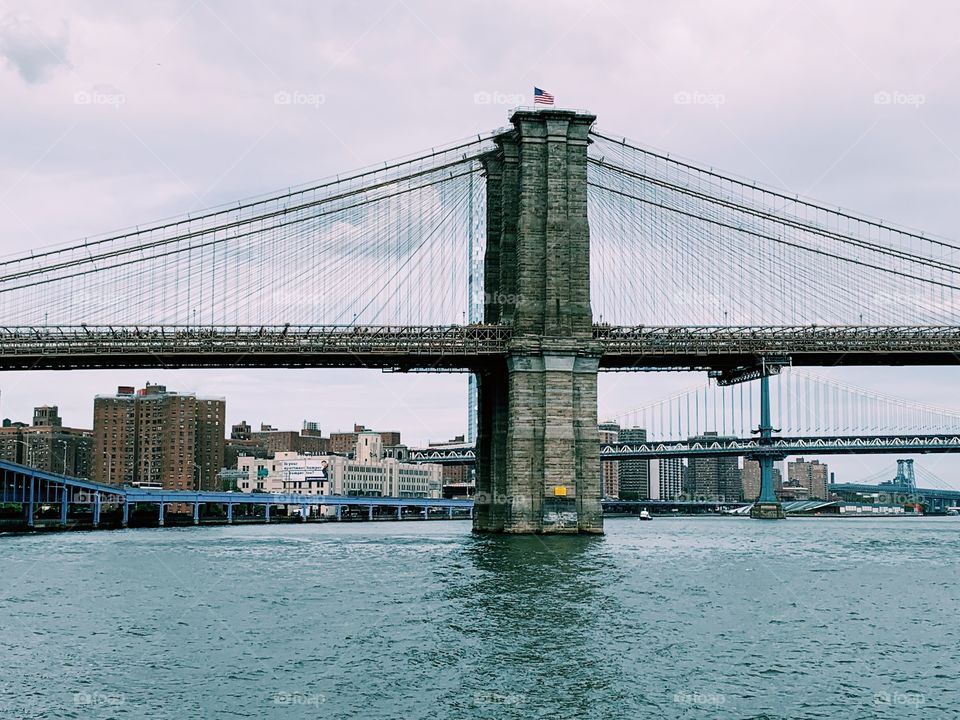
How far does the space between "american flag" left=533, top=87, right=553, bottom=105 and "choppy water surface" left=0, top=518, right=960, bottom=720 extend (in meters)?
30.4

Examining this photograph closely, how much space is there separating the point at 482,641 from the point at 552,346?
132 ft

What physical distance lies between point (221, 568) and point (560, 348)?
25.9 m

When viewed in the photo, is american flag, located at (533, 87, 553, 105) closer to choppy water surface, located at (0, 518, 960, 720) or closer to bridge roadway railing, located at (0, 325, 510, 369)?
bridge roadway railing, located at (0, 325, 510, 369)

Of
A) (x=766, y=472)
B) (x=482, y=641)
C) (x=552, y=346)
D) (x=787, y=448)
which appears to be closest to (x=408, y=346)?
(x=552, y=346)

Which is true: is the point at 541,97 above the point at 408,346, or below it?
above

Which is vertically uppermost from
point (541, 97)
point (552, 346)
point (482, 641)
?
point (541, 97)

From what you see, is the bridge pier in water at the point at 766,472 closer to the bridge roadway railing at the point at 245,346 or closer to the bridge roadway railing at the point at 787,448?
the bridge roadway railing at the point at 787,448

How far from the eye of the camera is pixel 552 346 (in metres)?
67.6

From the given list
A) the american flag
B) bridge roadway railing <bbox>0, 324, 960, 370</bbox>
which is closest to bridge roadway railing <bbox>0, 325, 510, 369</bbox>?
bridge roadway railing <bbox>0, 324, 960, 370</bbox>

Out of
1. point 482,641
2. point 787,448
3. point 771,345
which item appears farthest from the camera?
point 787,448

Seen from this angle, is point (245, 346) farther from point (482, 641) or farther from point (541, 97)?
point (482, 641)

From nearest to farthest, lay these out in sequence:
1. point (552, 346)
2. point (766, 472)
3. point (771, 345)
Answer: point (552, 346) → point (771, 345) → point (766, 472)

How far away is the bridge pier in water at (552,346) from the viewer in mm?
67062

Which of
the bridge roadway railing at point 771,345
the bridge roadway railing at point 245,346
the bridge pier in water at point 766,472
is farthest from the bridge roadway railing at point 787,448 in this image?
the bridge roadway railing at point 245,346
